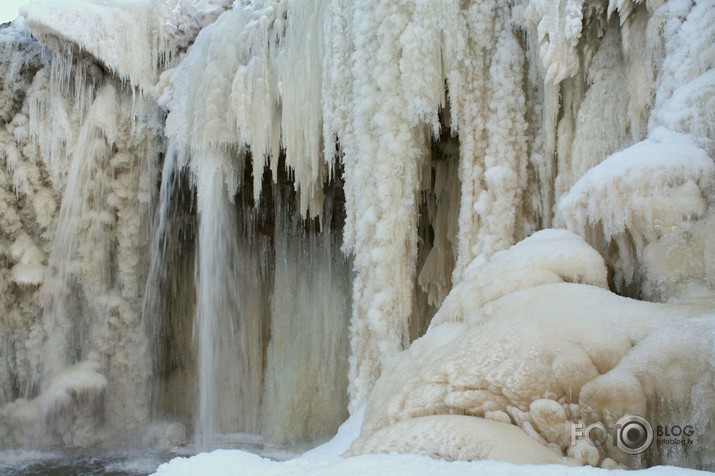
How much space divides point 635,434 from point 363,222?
11.7 ft

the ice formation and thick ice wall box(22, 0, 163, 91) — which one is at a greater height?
thick ice wall box(22, 0, 163, 91)

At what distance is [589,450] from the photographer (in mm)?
2553

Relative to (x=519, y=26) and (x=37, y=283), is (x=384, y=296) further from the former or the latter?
(x=37, y=283)

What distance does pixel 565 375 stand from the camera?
Answer: 106 inches

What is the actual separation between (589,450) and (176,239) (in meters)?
7.38

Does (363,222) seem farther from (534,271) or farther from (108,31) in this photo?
(108,31)

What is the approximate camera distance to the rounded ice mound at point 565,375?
2527 millimetres

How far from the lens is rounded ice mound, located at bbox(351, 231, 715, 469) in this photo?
2.53m

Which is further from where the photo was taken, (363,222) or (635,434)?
(363,222)

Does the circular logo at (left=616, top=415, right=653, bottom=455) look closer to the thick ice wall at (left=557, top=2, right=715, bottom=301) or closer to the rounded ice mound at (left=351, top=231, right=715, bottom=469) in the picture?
the rounded ice mound at (left=351, top=231, right=715, bottom=469)

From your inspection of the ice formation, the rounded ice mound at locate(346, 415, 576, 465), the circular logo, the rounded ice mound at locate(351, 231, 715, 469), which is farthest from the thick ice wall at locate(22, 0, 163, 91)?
the circular logo

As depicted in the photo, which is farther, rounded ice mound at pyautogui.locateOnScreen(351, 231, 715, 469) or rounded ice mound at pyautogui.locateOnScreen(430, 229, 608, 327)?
rounded ice mound at pyautogui.locateOnScreen(430, 229, 608, 327)

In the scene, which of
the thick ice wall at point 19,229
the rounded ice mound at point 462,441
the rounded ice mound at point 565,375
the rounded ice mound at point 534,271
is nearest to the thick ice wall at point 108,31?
the thick ice wall at point 19,229

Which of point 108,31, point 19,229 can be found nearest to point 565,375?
point 108,31
